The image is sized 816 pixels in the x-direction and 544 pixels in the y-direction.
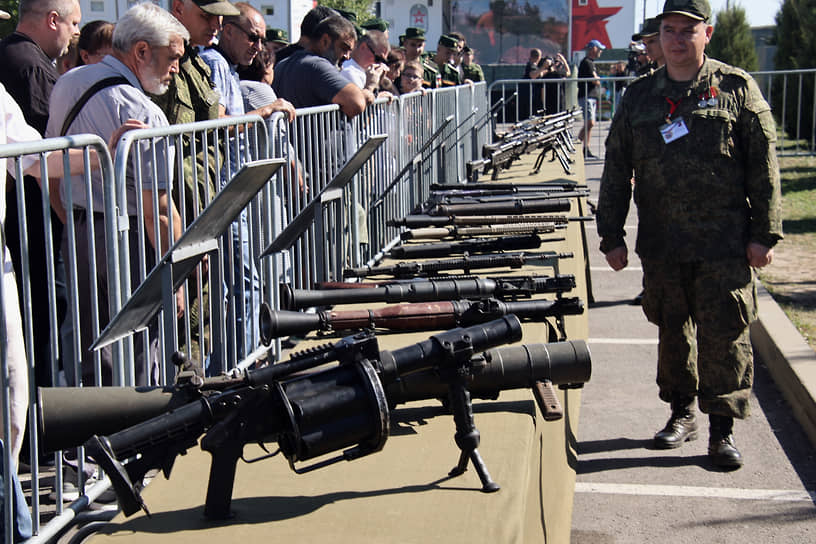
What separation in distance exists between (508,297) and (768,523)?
153cm

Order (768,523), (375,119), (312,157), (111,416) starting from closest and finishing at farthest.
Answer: (111,416)
(768,523)
(312,157)
(375,119)

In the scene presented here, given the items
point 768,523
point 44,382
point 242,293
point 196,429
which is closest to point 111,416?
point 196,429

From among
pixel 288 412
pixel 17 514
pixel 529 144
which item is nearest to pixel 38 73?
pixel 17 514

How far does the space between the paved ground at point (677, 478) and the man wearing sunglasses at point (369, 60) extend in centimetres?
297

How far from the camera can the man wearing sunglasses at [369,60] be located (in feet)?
25.6

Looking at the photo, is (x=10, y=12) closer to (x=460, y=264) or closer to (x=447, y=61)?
(x=447, y=61)

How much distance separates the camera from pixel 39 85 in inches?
190

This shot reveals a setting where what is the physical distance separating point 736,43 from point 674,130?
25.8m

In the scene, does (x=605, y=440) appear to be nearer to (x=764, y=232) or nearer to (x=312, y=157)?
(x=764, y=232)

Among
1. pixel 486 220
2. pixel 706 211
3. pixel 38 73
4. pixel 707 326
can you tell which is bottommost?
pixel 707 326

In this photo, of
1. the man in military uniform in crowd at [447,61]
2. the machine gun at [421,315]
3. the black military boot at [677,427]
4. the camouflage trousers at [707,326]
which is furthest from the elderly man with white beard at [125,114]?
the man in military uniform in crowd at [447,61]

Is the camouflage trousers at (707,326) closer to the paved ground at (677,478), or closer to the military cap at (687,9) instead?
the paved ground at (677,478)

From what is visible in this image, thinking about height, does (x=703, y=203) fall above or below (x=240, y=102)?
below

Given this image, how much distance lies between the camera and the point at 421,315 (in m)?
3.91
